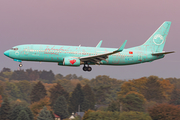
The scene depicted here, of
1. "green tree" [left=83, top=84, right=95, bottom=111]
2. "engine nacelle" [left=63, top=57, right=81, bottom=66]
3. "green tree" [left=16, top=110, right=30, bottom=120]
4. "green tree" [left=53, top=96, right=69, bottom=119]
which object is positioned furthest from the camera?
"green tree" [left=83, top=84, right=95, bottom=111]

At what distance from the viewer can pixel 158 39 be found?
58.1 m

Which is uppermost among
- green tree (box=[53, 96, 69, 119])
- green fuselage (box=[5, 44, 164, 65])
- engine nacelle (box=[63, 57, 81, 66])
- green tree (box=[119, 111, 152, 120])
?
green fuselage (box=[5, 44, 164, 65])

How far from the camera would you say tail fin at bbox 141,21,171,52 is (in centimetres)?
5716

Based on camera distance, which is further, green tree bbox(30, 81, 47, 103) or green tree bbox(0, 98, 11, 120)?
green tree bbox(30, 81, 47, 103)

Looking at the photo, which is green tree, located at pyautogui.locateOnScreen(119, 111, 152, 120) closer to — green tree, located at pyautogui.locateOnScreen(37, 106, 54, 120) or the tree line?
the tree line

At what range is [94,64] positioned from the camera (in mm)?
53000

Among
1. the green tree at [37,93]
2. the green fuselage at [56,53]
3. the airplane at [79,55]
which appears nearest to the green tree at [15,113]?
the green tree at [37,93]

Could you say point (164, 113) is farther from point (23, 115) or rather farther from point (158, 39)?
point (23, 115)

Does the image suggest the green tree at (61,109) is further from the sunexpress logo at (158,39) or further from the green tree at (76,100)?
Result: the sunexpress logo at (158,39)

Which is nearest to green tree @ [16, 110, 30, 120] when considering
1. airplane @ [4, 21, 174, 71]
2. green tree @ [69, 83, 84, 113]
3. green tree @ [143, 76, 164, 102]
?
green tree @ [69, 83, 84, 113]

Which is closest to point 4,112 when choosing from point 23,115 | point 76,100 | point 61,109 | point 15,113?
point 15,113

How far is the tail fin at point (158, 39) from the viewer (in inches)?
2250

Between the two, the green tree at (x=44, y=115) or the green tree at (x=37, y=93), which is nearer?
the green tree at (x=44, y=115)

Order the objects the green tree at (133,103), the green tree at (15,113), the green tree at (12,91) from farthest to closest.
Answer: the green tree at (12,91), the green tree at (133,103), the green tree at (15,113)
